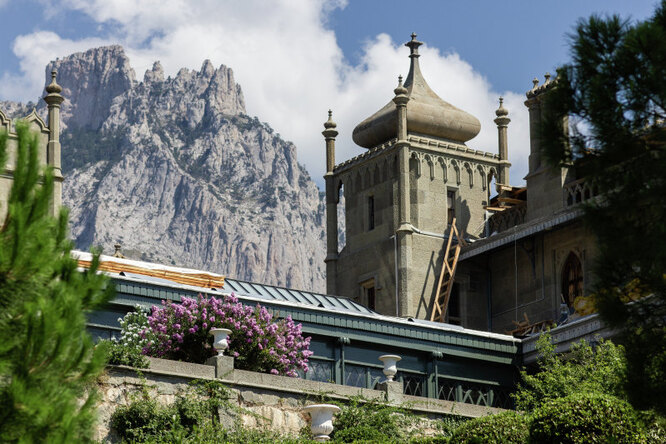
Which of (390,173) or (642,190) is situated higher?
(390,173)

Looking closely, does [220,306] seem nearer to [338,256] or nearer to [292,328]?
[292,328]

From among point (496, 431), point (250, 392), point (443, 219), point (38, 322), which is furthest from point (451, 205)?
point (38, 322)

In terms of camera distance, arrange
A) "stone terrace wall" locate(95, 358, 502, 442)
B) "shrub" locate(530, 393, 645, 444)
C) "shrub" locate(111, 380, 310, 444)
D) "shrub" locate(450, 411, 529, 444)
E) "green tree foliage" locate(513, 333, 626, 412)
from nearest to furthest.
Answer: "shrub" locate(530, 393, 645, 444) < "shrub" locate(450, 411, 529, 444) < "shrub" locate(111, 380, 310, 444) < "stone terrace wall" locate(95, 358, 502, 442) < "green tree foliage" locate(513, 333, 626, 412)

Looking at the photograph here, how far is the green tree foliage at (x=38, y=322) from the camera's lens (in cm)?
1537

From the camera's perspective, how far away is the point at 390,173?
183 ft

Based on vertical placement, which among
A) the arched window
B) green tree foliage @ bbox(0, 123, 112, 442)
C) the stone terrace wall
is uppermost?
the arched window

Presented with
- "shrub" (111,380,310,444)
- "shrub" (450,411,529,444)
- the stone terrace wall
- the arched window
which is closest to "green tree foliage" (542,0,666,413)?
"shrub" (450,411,529,444)

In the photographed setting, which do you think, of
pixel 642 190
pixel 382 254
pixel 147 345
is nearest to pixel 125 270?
pixel 147 345

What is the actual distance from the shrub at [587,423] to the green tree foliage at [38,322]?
11.9 meters

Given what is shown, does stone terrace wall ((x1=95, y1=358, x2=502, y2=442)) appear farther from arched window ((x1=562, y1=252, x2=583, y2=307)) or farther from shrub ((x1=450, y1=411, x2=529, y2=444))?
arched window ((x1=562, y1=252, x2=583, y2=307))

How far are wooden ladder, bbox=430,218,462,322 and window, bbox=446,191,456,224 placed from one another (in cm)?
82

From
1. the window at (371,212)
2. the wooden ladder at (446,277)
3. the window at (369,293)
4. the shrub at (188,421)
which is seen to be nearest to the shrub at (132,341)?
the shrub at (188,421)

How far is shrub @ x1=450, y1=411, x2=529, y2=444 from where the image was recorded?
28.2 meters

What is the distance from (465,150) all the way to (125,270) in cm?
1890
